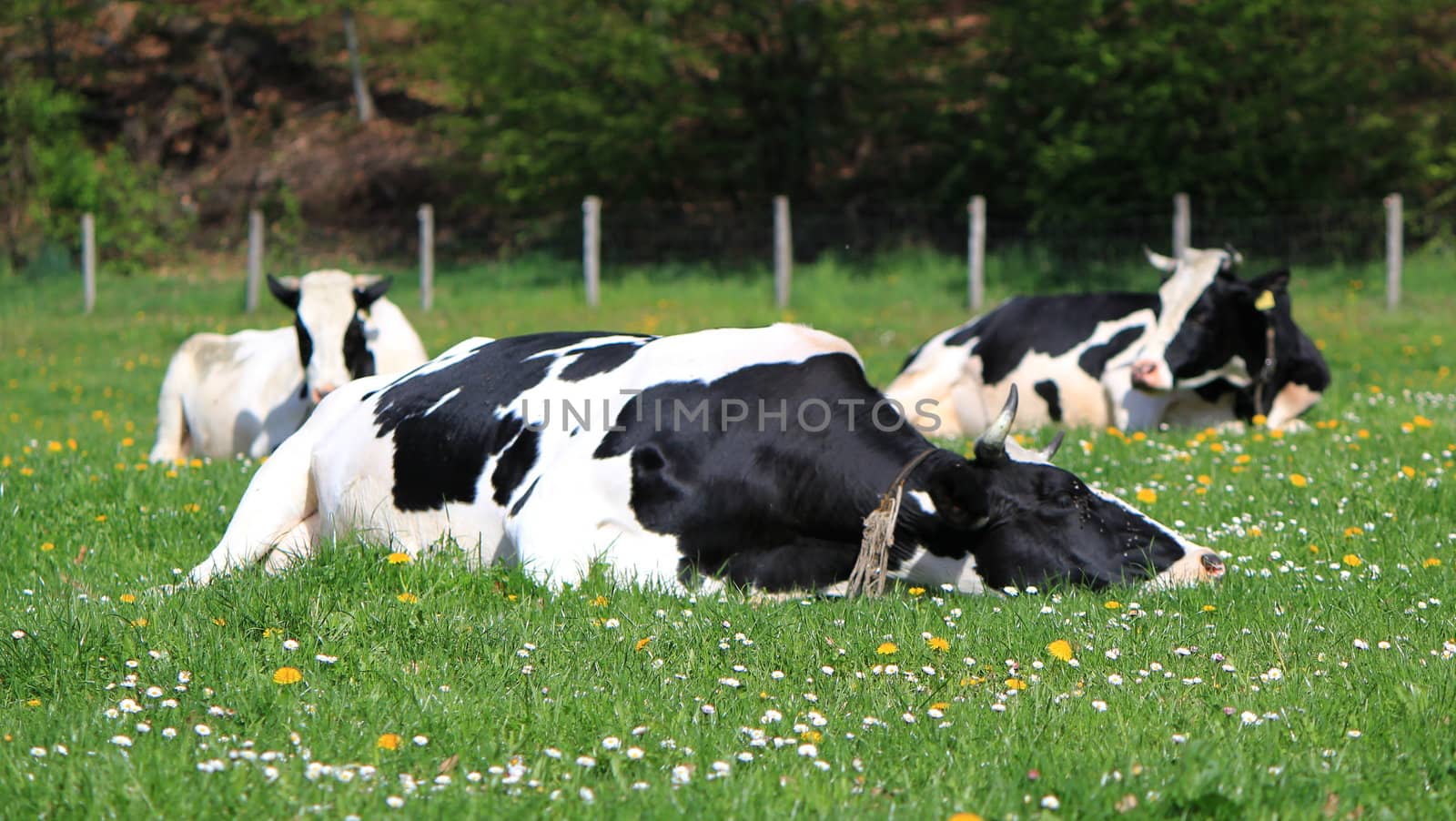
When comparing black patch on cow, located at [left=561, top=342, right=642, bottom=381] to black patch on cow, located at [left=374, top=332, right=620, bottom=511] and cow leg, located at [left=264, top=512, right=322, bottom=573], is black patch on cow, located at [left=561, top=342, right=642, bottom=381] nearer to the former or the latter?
black patch on cow, located at [left=374, top=332, right=620, bottom=511]

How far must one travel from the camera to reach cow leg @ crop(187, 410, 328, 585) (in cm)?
625

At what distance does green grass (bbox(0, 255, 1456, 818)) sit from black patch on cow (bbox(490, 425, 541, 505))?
24.3 inches

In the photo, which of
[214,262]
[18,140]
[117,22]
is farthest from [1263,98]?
[117,22]

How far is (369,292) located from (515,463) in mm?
5026

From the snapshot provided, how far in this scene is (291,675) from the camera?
4.14m

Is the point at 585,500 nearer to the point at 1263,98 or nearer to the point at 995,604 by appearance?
the point at 995,604

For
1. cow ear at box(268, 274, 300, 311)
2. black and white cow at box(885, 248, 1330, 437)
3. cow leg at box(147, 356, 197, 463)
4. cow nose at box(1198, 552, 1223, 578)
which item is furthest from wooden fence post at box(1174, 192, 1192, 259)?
cow nose at box(1198, 552, 1223, 578)

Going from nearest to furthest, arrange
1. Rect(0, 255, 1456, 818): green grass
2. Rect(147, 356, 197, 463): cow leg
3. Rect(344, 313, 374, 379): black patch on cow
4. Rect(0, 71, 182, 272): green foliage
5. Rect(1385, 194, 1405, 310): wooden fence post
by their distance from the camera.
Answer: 1. Rect(0, 255, 1456, 818): green grass
2. Rect(344, 313, 374, 379): black patch on cow
3. Rect(147, 356, 197, 463): cow leg
4. Rect(1385, 194, 1405, 310): wooden fence post
5. Rect(0, 71, 182, 272): green foliage

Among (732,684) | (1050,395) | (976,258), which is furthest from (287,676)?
(976,258)

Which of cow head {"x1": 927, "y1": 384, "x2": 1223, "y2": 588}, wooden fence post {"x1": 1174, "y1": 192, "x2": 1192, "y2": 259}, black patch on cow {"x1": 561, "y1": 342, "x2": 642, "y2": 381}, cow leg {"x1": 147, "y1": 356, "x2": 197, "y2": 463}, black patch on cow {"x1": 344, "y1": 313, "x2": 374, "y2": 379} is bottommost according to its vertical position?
cow leg {"x1": 147, "y1": 356, "x2": 197, "y2": 463}

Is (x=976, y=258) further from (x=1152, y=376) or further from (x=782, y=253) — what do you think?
(x=1152, y=376)

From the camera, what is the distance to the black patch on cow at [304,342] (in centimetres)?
1017

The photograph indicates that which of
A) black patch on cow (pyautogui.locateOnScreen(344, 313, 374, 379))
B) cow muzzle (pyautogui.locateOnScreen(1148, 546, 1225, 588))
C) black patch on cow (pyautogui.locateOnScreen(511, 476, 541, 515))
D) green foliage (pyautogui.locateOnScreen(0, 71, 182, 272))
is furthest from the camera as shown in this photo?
green foliage (pyautogui.locateOnScreen(0, 71, 182, 272))

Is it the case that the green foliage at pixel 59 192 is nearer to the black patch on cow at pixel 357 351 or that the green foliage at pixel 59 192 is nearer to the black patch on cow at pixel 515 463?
the black patch on cow at pixel 357 351
